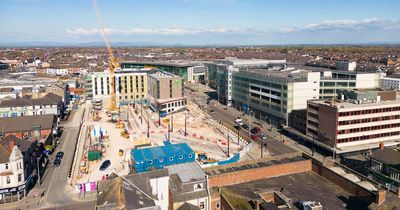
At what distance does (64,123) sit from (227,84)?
55.4 metres

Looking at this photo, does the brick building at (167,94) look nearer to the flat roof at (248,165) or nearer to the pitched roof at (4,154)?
the pitched roof at (4,154)

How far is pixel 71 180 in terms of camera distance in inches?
2327

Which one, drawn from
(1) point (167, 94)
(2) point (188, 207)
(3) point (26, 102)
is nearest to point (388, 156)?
(2) point (188, 207)

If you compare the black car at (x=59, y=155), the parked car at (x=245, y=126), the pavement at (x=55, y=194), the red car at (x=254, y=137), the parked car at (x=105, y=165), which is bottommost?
the pavement at (x=55, y=194)

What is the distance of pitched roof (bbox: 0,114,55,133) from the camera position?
249ft

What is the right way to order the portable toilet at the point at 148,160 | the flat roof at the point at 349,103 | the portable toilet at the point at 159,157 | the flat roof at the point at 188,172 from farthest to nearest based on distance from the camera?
the flat roof at the point at 349,103 < the portable toilet at the point at 159,157 < the portable toilet at the point at 148,160 < the flat roof at the point at 188,172

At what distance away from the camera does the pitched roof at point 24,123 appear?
7600 centimetres

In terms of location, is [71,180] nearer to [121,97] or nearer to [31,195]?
[31,195]

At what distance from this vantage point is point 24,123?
78.4m

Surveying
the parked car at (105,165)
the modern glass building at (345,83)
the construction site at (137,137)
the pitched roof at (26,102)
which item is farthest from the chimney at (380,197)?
the pitched roof at (26,102)

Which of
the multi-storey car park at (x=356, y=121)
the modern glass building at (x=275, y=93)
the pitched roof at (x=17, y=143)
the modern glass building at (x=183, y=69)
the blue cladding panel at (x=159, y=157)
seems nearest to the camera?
the blue cladding panel at (x=159, y=157)

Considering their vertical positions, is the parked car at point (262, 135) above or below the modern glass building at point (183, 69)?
below

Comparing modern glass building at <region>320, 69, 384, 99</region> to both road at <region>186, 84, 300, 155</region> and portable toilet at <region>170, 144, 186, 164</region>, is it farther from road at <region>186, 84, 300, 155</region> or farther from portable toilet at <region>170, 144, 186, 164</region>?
portable toilet at <region>170, 144, 186, 164</region>

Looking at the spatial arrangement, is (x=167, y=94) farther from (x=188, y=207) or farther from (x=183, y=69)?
(x=188, y=207)
